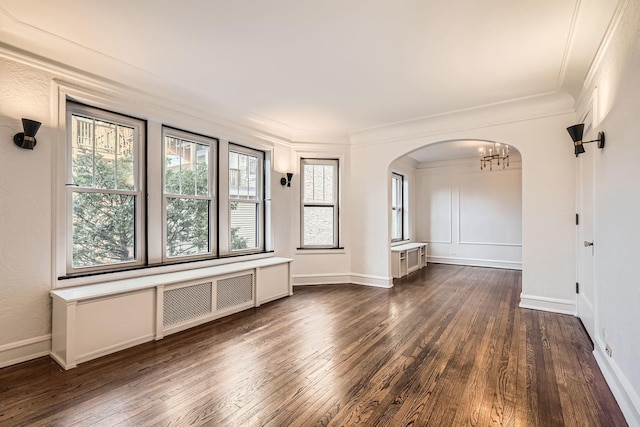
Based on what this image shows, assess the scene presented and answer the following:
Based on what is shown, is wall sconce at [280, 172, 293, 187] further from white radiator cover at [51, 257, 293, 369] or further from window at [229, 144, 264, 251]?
white radiator cover at [51, 257, 293, 369]

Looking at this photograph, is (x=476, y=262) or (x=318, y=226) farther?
(x=476, y=262)

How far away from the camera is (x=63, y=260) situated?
2938 mm

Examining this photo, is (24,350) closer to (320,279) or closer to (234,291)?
(234,291)

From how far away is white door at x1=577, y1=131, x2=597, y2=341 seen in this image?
10.2 ft

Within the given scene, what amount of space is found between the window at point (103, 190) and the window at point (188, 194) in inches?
13.4

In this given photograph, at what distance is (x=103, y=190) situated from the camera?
3268mm

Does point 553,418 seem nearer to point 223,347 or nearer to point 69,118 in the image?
point 223,347

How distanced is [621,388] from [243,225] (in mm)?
4407

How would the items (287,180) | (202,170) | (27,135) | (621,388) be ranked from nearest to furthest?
1. (621,388)
2. (27,135)
3. (202,170)
4. (287,180)

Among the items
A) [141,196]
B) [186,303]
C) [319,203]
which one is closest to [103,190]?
[141,196]

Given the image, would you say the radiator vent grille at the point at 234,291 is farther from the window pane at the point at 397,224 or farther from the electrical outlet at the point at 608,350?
the window pane at the point at 397,224

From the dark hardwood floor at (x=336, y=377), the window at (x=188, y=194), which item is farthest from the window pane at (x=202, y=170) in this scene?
the dark hardwood floor at (x=336, y=377)

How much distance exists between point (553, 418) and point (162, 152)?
4.35 m

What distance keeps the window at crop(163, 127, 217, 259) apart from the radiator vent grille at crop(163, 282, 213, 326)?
0.64 metres
